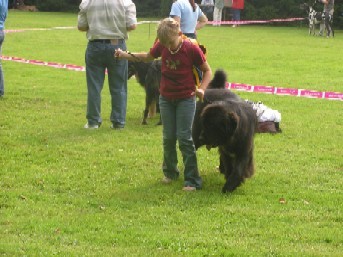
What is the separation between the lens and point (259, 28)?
1502 inches

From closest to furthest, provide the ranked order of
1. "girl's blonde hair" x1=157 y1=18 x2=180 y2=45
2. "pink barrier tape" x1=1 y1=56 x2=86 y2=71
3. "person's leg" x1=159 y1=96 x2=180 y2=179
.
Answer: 1. "girl's blonde hair" x1=157 y1=18 x2=180 y2=45
2. "person's leg" x1=159 y1=96 x2=180 y2=179
3. "pink barrier tape" x1=1 y1=56 x2=86 y2=71

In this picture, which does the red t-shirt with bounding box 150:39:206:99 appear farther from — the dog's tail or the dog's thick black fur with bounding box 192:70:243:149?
the dog's tail

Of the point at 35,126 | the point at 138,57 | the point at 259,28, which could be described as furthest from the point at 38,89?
the point at 259,28

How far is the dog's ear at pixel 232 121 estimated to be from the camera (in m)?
7.26

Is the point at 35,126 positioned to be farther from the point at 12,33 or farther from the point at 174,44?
the point at 12,33

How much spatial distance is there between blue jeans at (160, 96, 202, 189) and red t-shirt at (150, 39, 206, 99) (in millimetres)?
95

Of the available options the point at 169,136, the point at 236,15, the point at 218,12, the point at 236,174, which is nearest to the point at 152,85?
the point at 169,136

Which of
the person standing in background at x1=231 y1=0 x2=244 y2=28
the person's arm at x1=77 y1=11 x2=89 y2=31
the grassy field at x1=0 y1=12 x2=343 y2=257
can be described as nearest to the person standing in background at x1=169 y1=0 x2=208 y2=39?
the grassy field at x1=0 y1=12 x2=343 y2=257

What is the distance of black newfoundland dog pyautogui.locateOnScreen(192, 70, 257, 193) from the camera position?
7.29 m

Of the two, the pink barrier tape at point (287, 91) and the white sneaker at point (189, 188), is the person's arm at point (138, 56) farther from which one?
the pink barrier tape at point (287, 91)

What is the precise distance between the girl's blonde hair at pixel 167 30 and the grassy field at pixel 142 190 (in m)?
1.56

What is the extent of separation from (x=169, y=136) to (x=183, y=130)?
0.80 ft

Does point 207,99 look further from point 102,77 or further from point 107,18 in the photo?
point 102,77

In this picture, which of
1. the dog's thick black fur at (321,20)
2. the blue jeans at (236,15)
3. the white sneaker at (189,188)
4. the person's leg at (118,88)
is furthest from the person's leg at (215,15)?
the white sneaker at (189,188)
